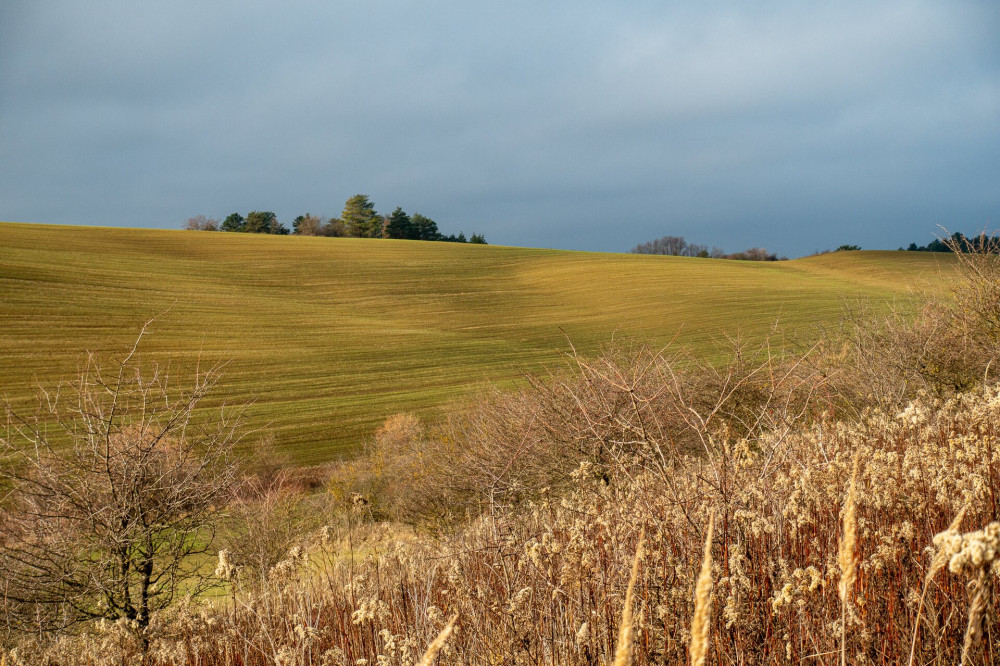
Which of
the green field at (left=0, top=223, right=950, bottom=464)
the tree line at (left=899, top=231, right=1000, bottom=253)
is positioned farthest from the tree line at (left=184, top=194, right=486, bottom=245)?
the tree line at (left=899, top=231, right=1000, bottom=253)

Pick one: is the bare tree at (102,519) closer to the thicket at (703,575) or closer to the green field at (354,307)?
the thicket at (703,575)

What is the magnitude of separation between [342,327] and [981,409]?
4287 cm

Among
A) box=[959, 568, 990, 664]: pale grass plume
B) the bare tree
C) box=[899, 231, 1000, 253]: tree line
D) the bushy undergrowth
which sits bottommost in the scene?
the bare tree

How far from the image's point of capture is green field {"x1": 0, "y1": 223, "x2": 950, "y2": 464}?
111 feet

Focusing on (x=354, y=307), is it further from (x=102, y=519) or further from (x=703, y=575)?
(x=703, y=575)

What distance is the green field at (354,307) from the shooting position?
3384 cm

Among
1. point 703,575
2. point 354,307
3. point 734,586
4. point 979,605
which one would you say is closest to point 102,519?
point 734,586

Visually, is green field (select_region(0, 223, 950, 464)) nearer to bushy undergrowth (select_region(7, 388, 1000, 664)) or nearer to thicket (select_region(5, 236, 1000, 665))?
thicket (select_region(5, 236, 1000, 665))

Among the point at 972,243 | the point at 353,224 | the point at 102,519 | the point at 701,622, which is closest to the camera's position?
the point at 701,622

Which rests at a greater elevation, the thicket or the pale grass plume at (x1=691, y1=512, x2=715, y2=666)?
the pale grass plume at (x1=691, y1=512, x2=715, y2=666)

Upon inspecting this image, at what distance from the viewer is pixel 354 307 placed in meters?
53.6

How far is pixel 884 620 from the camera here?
8.79 ft

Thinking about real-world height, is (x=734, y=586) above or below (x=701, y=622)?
below

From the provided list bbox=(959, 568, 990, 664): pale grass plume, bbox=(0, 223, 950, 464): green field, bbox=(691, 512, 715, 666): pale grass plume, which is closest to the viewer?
bbox=(691, 512, 715, 666): pale grass plume
